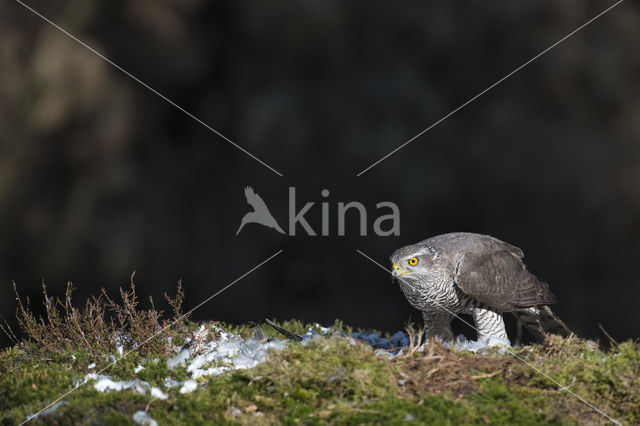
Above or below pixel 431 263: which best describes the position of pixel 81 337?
below

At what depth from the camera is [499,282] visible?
418 centimetres

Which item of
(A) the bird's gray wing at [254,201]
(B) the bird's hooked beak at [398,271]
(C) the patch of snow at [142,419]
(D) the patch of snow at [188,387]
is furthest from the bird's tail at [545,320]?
(C) the patch of snow at [142,419]

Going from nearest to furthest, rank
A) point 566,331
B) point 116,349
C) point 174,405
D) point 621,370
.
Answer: point 174,405 → point 621,370 → point 116,349 → point 566,331

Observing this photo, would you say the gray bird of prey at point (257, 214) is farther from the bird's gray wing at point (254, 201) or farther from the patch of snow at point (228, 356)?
the patch of snow at point (228, 356)

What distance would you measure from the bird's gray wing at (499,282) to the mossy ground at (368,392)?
0.91 m

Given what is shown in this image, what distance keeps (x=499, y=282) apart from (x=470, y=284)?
24 cm

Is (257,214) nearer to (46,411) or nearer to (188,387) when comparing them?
(188,387)

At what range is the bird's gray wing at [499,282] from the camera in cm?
409

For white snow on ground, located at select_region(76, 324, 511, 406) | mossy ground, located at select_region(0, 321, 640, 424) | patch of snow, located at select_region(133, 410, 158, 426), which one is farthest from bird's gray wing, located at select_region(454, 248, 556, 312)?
patch of snow, located at select_region(133, 410, 158, 426)

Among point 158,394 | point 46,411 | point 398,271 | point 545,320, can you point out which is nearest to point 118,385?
point 158,394

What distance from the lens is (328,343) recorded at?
305 cm

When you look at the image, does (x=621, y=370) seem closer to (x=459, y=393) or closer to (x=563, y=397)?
(x=563, y=397)

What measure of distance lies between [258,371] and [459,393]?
923 mm

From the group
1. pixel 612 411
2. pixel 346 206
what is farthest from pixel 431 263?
pixel 612 411
